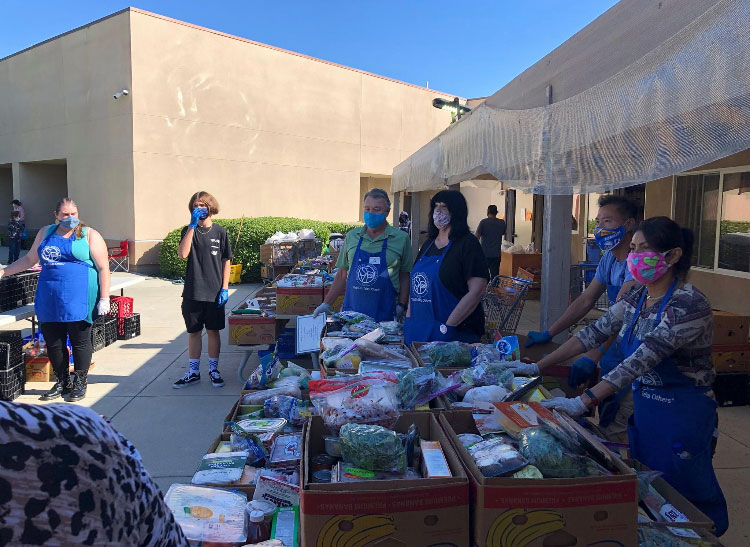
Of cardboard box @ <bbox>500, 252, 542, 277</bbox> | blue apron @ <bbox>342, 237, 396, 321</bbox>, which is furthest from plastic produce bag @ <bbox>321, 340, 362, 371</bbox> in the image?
cardboard box @ <bbox>500, 252, 542, 277</bbox>

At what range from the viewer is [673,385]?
2.38 m

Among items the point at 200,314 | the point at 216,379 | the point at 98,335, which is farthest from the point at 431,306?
the point at 98,335

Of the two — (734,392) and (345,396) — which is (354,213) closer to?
(734,392)

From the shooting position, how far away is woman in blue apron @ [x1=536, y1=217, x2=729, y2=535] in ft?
7.59

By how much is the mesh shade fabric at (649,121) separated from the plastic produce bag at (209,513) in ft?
7.26

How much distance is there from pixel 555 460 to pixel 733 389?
469 cm

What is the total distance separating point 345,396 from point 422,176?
23.2 ft

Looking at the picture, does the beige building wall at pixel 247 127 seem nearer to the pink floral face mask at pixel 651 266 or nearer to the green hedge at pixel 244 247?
the green hedge at pixel 244 247

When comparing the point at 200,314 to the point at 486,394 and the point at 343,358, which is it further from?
the point at 486,394

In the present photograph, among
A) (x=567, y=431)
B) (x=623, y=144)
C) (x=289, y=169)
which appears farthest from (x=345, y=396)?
(x=289, y=169)

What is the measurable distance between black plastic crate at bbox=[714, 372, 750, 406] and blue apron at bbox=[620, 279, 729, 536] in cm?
347

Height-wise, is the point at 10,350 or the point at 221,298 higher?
the point at 221,298

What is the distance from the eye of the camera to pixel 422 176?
891 cm

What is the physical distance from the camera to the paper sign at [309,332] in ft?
13.1
